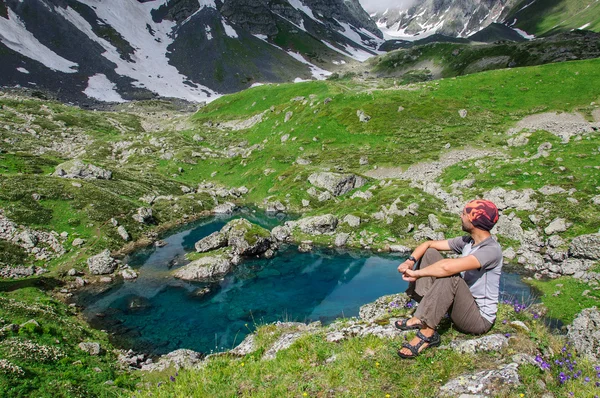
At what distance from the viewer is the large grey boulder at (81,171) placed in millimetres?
59869

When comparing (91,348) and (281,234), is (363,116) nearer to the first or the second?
(281,234)

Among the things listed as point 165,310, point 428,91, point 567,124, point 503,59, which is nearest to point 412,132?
point 428,91

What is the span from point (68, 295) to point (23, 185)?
25.6 metres

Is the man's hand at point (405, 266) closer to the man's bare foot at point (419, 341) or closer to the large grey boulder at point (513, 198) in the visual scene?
the man's bare foot at point (419, 341)

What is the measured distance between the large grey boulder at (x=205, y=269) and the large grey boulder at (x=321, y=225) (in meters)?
13.4

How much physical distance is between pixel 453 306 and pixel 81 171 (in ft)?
232

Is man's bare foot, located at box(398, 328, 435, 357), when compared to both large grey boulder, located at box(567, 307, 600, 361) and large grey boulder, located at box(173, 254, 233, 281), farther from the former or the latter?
large grey boulder, located at box(173, 254, 233, 281)

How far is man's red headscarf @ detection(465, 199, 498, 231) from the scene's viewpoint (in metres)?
8.73

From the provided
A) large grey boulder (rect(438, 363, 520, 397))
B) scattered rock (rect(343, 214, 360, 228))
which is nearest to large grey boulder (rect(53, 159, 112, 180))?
scattered rock (rect(343, 214, 360, 228))

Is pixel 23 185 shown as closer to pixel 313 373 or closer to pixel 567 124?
pixel 313 373

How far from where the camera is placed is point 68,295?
107 feet

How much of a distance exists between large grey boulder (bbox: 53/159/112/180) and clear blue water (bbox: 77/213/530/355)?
93.3 feet

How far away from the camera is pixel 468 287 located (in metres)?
8.98

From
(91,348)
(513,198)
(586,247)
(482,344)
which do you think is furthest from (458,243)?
(513,198)
